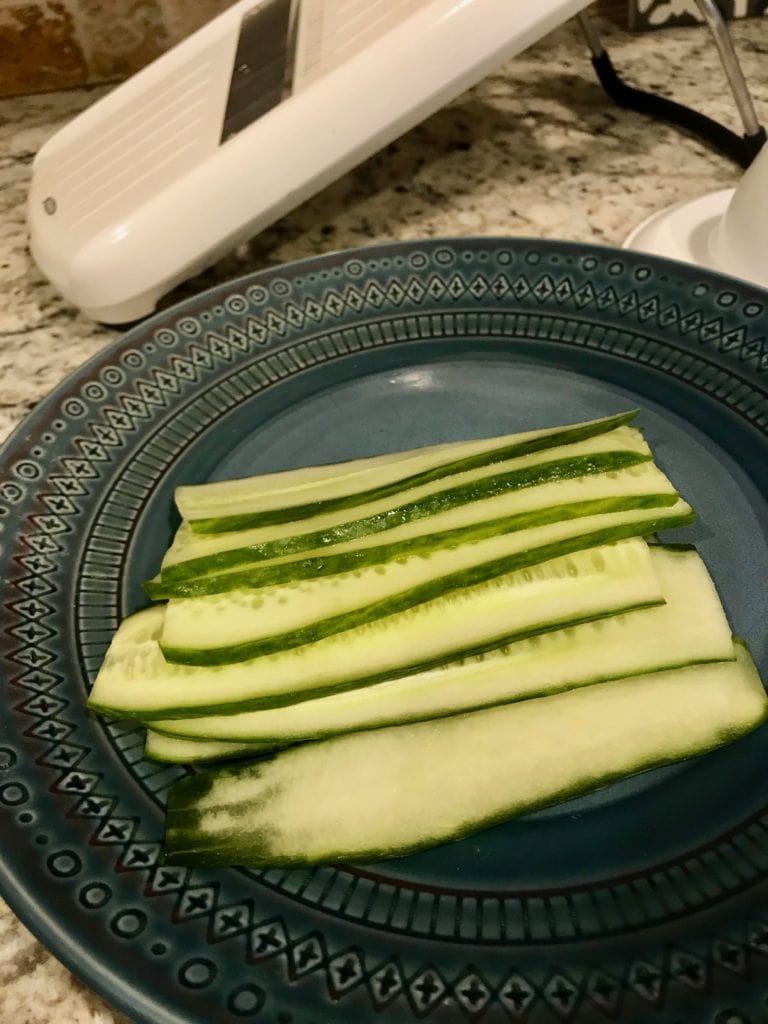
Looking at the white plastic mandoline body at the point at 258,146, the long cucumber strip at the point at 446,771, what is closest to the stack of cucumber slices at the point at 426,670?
the long cucumber strip at the point at 446,771

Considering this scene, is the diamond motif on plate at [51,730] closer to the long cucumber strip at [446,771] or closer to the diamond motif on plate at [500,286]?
the long cucumber strip at [446,771]

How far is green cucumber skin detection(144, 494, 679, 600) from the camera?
724 millimetres

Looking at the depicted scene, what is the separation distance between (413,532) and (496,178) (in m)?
0.97

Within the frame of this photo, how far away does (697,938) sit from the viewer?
564 mm

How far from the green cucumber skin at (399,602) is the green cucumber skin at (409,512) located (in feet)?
0.23

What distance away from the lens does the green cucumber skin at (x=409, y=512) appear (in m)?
0.75

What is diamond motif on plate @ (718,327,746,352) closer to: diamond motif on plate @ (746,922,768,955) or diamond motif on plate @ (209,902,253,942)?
diamond motif on plate @ (746,922,768,955)

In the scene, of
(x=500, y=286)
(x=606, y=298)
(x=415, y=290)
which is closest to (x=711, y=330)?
(x=606, y=298)

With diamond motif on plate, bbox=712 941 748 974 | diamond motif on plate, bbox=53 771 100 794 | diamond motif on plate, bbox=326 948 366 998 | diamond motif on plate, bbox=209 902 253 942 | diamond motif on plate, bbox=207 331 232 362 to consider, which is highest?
diamond motif on plate, bbox=207 331 232 362

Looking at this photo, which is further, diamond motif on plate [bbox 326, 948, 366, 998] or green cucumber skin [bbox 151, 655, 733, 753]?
green cucumber skin [bbox 151, 655, 733, 753]

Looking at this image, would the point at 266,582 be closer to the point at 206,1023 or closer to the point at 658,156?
the point at 206,1023

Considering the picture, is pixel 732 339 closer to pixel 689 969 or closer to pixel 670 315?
pixel 670 315

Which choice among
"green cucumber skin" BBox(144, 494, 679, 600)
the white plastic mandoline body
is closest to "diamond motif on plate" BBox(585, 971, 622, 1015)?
"green cucumber skin" BBox(144, 494, 679, 600)

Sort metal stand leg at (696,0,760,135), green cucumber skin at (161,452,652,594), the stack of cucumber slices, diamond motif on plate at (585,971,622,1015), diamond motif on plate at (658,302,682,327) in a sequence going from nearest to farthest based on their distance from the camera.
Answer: diamond motif on plate at (585,971,622,1015) → the stack of cucumber slices → green cucumber skin at (161,452,652,594) → diamond motif on plate at (658,302,682,327) → metal stand leg at (696,0,760,135)
